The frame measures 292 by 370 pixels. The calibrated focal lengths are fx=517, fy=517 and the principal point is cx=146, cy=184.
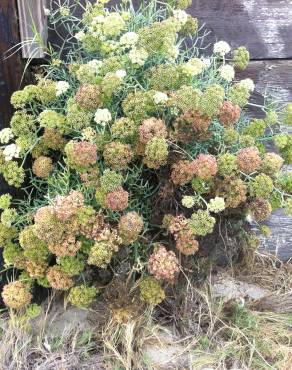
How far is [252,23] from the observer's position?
2.70 meters

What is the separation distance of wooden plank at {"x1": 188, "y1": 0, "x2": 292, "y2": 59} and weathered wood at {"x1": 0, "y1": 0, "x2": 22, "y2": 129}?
931 millimetres

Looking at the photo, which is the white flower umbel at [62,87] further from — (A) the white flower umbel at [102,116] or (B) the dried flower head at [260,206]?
(B) the dried flower head at [260,206]

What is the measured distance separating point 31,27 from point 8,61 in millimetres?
177

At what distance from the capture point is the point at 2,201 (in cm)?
210

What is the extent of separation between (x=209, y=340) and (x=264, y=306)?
42cm

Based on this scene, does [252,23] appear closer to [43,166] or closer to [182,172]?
[182,172]

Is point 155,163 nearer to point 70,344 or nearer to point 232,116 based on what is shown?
point 232,116

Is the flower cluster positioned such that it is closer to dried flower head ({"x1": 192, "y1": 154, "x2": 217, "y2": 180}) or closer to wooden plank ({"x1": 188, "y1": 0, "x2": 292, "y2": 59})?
dried flower head ({"x1": 192, "y1": 154, "x2": 217, "y2": 180})

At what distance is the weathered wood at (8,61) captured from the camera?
7.00 feet

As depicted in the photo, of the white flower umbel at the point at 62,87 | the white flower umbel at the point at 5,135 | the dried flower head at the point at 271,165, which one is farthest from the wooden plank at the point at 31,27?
the dried flower head at the point at 271,165

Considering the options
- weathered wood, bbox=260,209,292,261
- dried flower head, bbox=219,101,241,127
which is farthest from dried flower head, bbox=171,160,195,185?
weathered wood, bbox=260,209,292,261

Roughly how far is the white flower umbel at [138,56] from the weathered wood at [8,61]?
55 cm

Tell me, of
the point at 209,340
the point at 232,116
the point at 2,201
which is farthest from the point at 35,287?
the point at 232,116

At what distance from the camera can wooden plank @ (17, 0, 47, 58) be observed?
2129mm
